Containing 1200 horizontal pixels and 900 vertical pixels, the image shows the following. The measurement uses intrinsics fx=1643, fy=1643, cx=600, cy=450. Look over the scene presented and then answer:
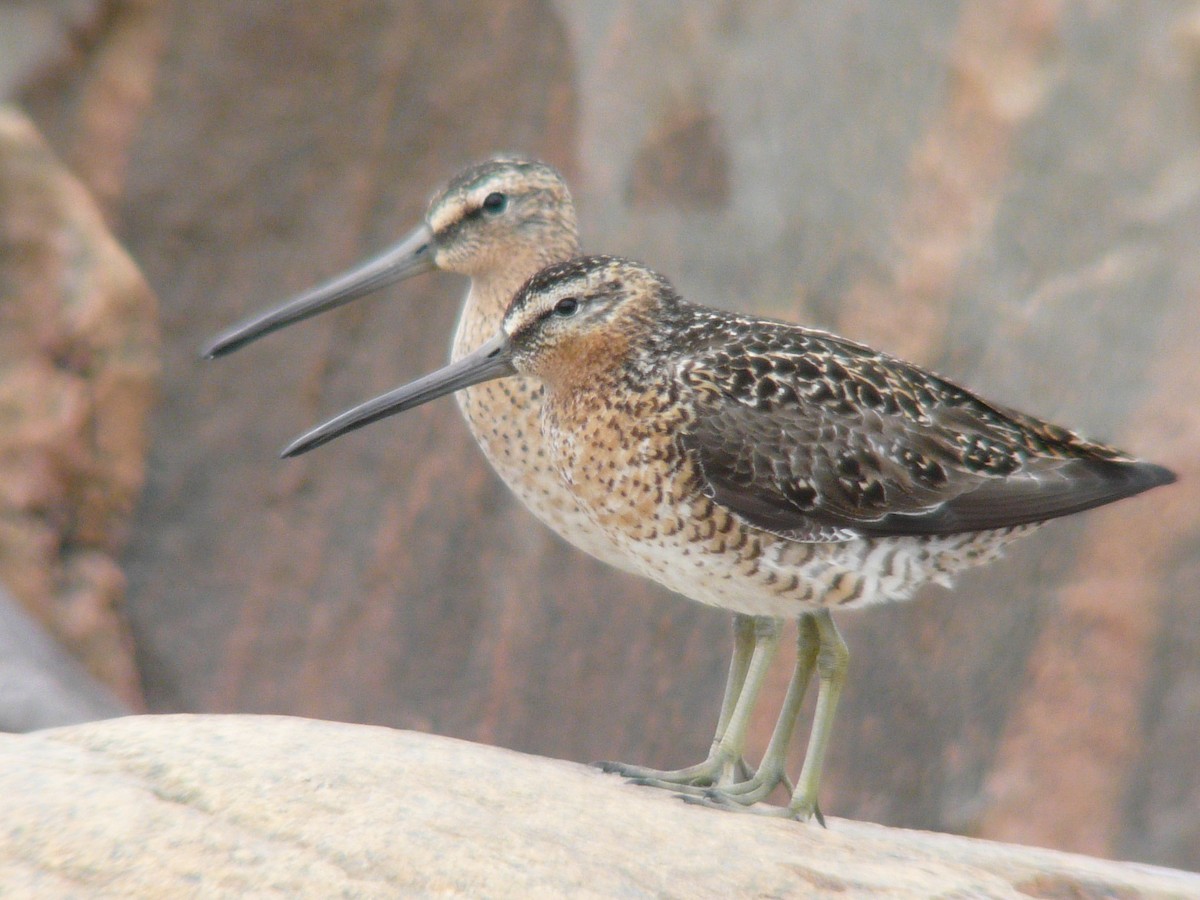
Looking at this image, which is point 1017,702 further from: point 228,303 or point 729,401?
point 228,303

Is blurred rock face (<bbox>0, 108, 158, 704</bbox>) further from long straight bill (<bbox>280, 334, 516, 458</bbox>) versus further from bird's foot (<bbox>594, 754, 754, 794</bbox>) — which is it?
bird's foot (<bbox>594, 754, 754, 794</bbox>)

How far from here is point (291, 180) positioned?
5680 millimetres

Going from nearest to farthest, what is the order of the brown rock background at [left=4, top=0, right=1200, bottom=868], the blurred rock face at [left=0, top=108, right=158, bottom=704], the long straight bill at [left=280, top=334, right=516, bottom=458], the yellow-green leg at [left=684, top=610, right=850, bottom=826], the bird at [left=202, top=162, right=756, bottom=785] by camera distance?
the yellow-green leg at [left=684, top=610, right=850, bottom=826]
the long straight bill at [left=280, top=334, right=516, bottom=458]
the bird at [left=202, top=162, right=756, bottom=785]
the brown rock background at [left=4, top=0, right=1200, bottom=868]
the blurred rock face at [left=0, top=108, right=158, bottom=704]

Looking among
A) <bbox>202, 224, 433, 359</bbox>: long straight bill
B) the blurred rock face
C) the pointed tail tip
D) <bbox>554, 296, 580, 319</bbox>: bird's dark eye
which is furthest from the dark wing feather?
the blurred rock face

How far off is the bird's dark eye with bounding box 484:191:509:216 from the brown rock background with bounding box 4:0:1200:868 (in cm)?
88


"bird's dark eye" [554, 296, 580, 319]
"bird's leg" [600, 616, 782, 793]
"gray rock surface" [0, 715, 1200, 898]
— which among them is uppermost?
"bird's dark eye" [554, 296, 580, 319]

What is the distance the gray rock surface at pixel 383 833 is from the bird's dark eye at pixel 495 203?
5.15 ft

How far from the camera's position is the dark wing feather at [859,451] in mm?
2934

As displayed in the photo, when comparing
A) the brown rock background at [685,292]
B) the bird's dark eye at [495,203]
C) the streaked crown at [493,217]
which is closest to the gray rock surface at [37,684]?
the brown rock background at [685,292]

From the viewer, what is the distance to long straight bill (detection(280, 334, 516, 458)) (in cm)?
327

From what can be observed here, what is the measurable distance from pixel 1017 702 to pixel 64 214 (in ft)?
11.4

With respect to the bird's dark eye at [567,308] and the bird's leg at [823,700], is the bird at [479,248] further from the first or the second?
the bird's leg at [823,700]

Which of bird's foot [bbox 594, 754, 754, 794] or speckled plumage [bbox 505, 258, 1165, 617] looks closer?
speckled plumage [bbox 505, 258, 1165, 617]

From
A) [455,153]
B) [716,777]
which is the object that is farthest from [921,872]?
[455,153]
